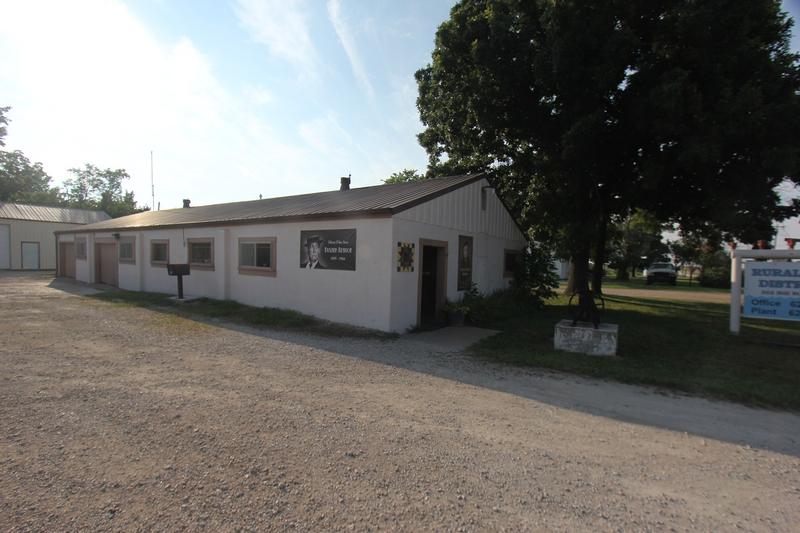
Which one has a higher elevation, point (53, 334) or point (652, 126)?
point (652, 126)

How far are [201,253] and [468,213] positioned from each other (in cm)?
960

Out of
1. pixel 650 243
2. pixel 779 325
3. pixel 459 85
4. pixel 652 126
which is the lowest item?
pixel 779 325

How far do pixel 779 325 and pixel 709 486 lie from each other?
534 inches

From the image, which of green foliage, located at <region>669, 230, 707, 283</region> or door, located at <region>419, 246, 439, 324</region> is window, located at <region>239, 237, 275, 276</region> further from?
green foliage, located at <region>669, 230, 707, 283</region>

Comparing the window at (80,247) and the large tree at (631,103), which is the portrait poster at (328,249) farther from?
the window at (80,247)

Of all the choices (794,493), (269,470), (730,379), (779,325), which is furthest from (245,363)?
(779,325)

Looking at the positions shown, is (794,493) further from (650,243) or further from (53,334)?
(650,243)

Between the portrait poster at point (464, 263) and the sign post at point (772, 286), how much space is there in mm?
6596

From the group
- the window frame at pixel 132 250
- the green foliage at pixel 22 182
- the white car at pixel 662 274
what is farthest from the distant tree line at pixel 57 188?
the white car at pixel 662 274

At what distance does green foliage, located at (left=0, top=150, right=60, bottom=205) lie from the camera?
165 feet

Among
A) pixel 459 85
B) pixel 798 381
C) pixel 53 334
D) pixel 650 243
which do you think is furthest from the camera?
pixel 650 243

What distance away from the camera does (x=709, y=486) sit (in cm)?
313

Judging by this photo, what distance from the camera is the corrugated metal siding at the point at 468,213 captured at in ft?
33.4

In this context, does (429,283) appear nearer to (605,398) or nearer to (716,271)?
(605,398)
